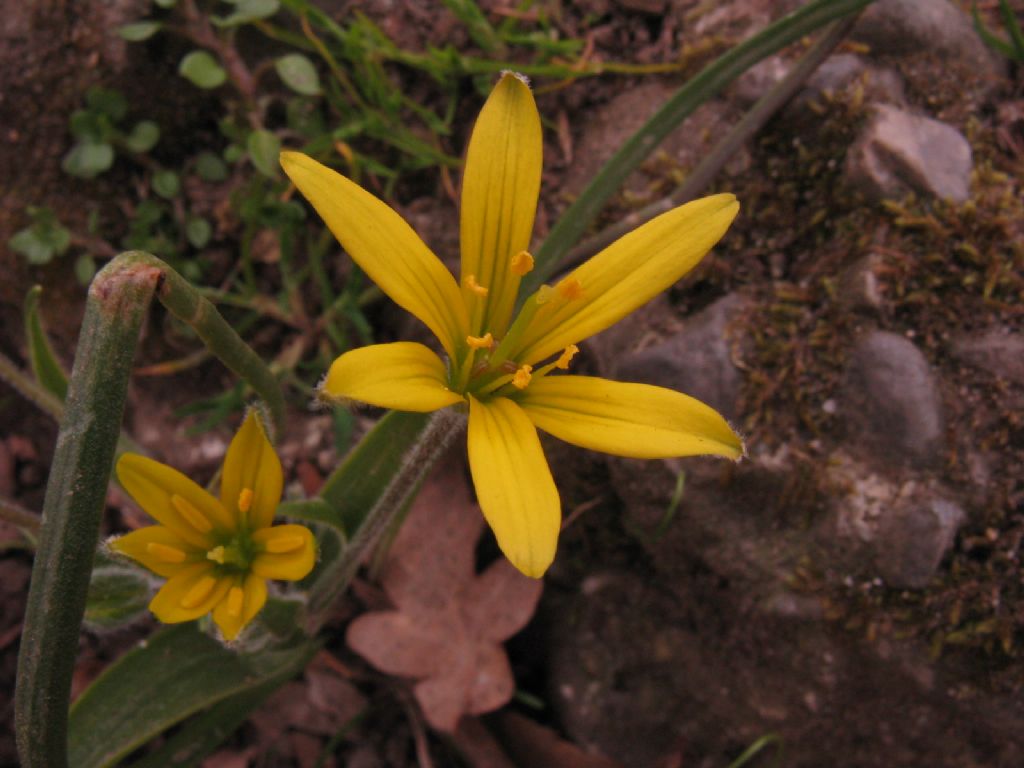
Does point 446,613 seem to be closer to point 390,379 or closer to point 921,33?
point 390,379

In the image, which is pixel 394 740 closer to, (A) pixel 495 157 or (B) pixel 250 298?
(B) pixel 250 298

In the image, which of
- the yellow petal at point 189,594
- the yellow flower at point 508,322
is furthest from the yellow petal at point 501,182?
the yellow petal at point 189,594

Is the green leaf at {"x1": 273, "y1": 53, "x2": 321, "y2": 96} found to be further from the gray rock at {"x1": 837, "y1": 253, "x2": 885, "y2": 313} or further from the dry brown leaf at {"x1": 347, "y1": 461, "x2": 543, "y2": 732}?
the gray rock at {"x1": 837, "y1": 253, "x2": 885, "y2": 313}

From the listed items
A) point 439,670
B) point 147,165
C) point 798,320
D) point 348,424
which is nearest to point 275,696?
point 439,670

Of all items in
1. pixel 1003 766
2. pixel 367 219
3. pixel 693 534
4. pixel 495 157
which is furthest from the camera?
pixel 693 534

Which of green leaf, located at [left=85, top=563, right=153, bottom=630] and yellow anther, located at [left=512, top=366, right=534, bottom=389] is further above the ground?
yellow anther, located at [left=512, top=366, right=534, bottom=389]

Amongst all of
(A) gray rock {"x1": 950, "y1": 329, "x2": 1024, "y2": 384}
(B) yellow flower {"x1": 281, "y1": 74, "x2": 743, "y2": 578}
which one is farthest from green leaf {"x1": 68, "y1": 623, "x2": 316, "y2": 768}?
(A) gray rock {"x1": 950, "y1": 329, "x2": 1024, "y2": 384}
